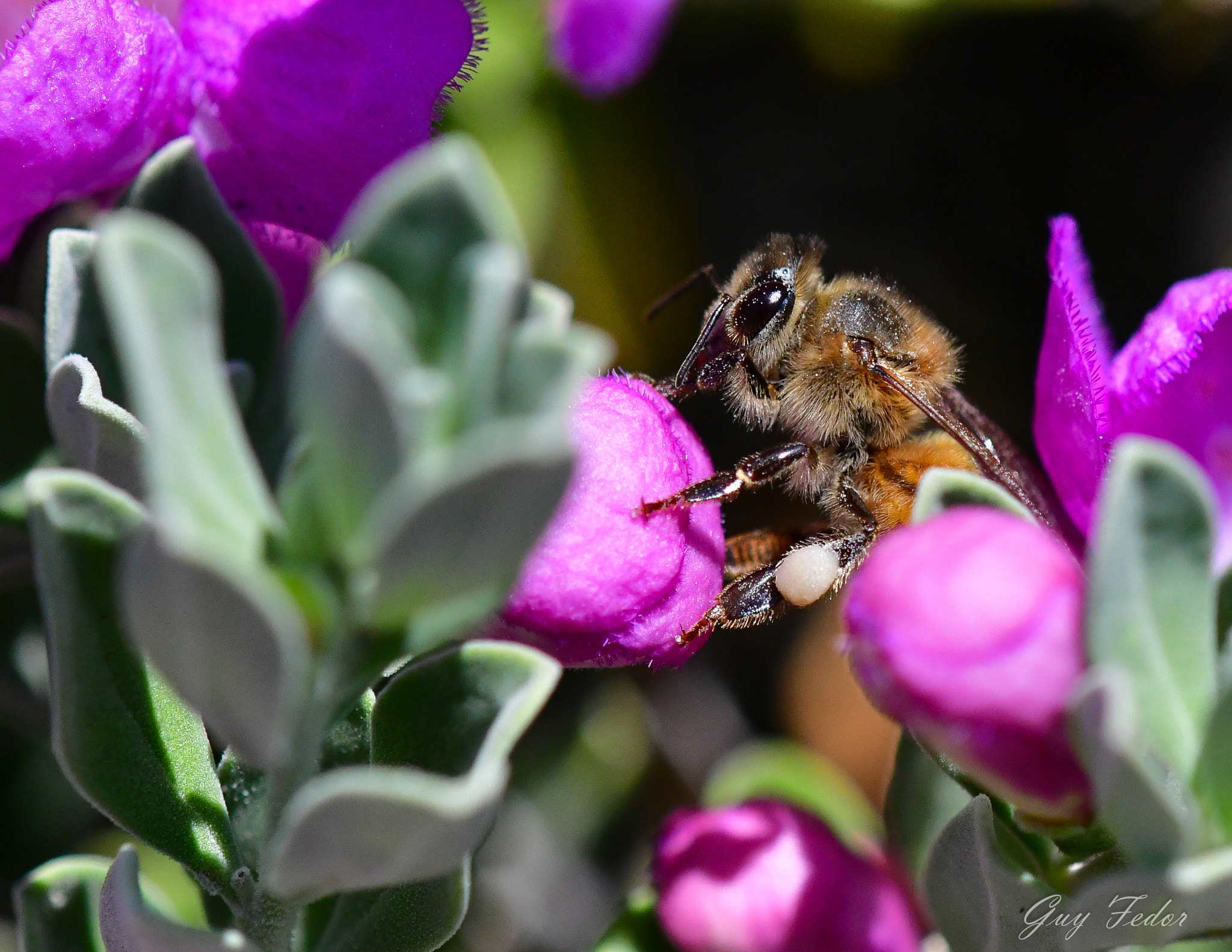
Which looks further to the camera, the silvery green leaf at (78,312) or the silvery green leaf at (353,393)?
the silvery green leaf at (78,312)

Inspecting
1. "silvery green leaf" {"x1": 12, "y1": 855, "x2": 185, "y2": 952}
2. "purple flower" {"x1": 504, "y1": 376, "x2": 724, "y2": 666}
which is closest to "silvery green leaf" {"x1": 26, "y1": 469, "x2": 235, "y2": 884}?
"silvery green leaf" {"x1": 12, "y1": 855, "x2": 185, "y2": 952}

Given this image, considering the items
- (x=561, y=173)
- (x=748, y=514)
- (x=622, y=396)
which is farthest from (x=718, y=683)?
(x=622, y=396)

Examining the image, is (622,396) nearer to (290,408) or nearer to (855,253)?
(290,408)

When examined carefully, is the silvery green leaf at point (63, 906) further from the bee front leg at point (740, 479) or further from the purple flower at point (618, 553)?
the bee front leg at point (740, 479)

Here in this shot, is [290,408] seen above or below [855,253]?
above

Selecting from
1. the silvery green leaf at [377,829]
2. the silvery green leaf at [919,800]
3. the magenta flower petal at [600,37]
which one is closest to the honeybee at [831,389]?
the silvery green leaf at [919,800]

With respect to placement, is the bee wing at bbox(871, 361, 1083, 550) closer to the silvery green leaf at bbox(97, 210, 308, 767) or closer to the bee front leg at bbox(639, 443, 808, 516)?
the bee front leg at bbox(639, 443, 808, 516)
